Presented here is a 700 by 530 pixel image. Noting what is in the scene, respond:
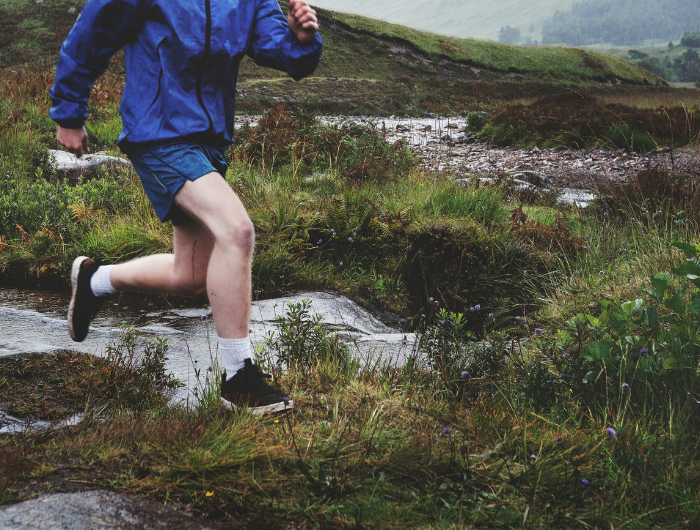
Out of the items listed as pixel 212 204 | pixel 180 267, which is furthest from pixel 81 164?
pixel 212 204

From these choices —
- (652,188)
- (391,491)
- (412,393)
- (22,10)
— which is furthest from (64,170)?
(22,10)

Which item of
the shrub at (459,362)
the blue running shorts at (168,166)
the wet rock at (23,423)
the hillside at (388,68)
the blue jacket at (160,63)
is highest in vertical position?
the hillside at (388,68)

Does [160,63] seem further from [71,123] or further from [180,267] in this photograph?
[180,267]

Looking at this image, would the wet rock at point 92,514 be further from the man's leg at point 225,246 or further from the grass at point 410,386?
the man's leg at point 225,246

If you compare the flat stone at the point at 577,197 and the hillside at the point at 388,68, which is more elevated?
the hillside at the point at 388,68

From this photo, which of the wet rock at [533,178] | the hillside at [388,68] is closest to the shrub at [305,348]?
the wet rock at [533,178]

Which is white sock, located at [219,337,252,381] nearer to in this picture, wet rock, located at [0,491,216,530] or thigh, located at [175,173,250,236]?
thigh, located at [175,173,250,236]

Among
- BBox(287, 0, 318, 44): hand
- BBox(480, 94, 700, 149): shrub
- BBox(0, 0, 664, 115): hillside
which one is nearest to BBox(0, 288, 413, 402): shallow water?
BBox(287, 0, 318, 44): hand

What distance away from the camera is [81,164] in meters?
6.69

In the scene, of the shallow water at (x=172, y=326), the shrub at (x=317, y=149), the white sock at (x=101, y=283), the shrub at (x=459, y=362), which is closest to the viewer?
the shrub at (x=459, y=362)

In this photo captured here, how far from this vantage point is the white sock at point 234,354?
2246mm

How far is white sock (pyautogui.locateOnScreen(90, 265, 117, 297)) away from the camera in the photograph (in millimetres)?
2898

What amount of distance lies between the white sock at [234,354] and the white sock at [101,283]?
41.1 inches

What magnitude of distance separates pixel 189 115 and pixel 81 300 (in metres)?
1.35
